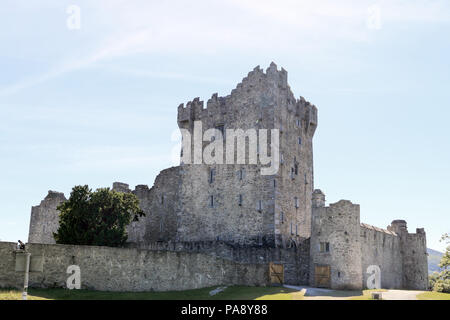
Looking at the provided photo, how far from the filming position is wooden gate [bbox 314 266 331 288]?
1369 inches

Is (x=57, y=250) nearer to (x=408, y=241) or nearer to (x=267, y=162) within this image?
(x=267, y=162)

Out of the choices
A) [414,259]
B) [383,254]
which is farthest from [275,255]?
[414,259]

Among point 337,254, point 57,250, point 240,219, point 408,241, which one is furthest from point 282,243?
point 57,250

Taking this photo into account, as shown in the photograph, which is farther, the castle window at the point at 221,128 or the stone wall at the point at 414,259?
the castle window at the point at 221,128

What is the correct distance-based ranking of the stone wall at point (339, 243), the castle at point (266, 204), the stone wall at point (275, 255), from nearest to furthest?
the stone wall at point (339, 243) → the stone wall at point (275, 255) → the castle at point (266, 204)

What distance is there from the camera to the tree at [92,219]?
36969 mm

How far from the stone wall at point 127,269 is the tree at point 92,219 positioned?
748 cm

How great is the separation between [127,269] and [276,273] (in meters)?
11.9

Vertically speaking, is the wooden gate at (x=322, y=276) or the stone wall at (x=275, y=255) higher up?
the stone wall at (x=275, y=255)

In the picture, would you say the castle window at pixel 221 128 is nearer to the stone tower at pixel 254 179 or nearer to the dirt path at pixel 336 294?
the stone tower at pixel 254 179

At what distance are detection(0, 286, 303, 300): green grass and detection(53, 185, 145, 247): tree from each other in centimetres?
864

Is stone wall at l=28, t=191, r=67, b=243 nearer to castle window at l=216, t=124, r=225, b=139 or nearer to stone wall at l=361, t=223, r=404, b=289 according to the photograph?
castle window at l=216, t=124, r=225, b=139

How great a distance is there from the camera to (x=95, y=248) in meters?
28.0

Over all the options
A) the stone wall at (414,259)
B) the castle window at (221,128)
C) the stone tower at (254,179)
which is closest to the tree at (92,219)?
the stone tower at (254,179)
